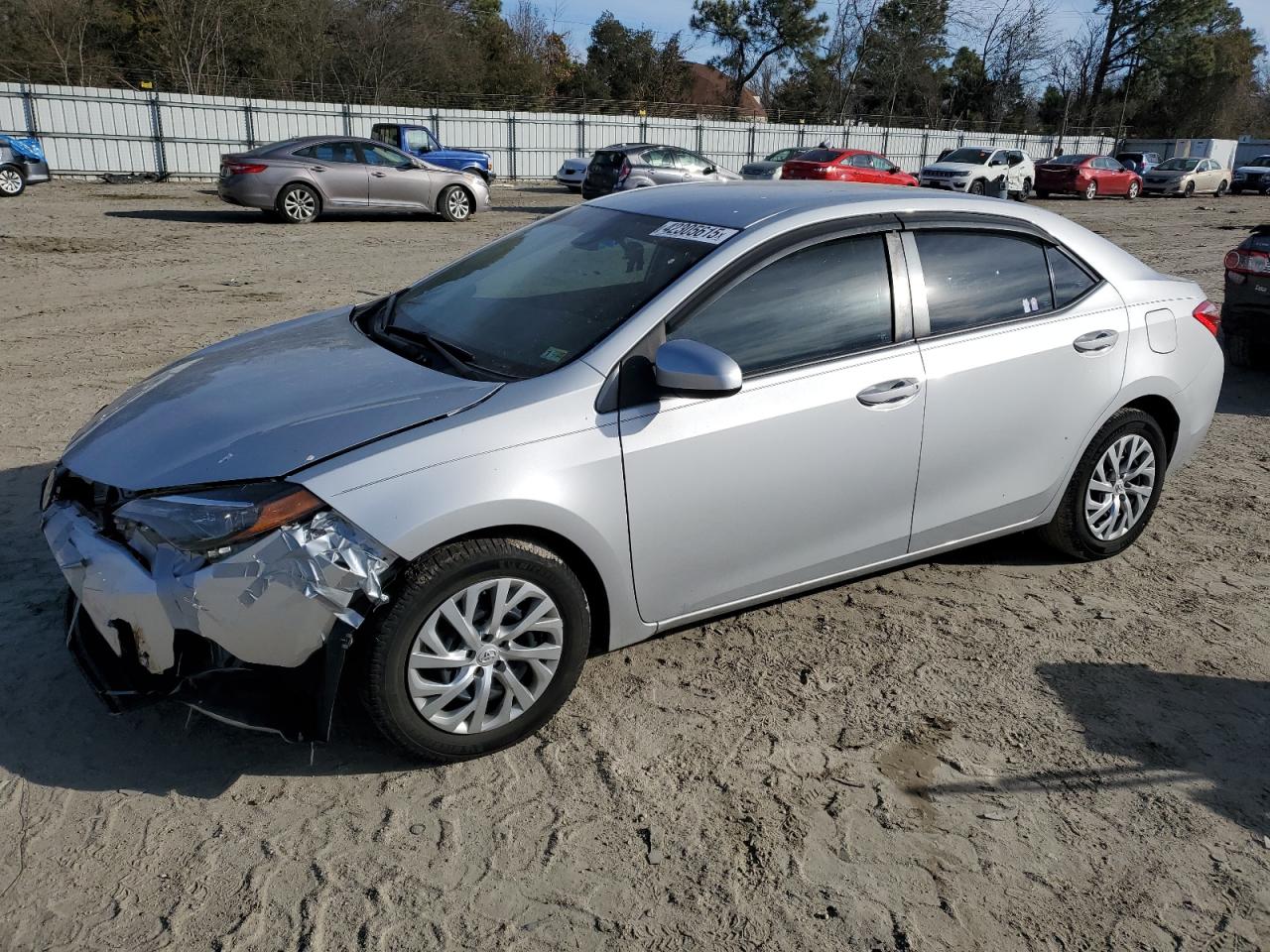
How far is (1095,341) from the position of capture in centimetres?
448

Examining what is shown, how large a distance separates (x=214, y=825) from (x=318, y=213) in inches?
622

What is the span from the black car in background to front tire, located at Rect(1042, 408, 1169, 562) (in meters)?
4.49

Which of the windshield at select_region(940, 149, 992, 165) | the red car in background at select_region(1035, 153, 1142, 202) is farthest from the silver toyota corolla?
the red car in background at select_region(1035, 153, 1142, 202)

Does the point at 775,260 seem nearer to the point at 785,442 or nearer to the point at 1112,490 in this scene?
the point at 785,442

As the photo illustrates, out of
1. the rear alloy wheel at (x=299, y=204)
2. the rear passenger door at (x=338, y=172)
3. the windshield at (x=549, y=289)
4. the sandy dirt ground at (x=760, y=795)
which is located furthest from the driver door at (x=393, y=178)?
the windshield at (x=549, y=289)

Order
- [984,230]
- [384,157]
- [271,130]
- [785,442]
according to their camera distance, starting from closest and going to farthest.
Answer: [785,442]
[984,230]
[384,157]
[271,130]

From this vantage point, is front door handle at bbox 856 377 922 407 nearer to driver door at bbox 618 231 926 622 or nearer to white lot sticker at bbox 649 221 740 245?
driver door at bbox 618 231 926 622

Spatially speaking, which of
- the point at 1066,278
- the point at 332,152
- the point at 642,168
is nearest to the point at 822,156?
the point at 642,168

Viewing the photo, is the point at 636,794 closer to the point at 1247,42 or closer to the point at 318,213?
the point at 318,213

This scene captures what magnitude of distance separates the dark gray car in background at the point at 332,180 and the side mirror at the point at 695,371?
15.1 m

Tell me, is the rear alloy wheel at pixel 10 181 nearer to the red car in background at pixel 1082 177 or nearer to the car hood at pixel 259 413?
the car hood at pixel 259 413

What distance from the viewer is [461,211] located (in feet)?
61.7

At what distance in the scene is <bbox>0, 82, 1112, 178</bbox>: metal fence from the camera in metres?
25.1

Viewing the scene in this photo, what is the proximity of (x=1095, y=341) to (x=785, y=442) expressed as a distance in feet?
5.74
